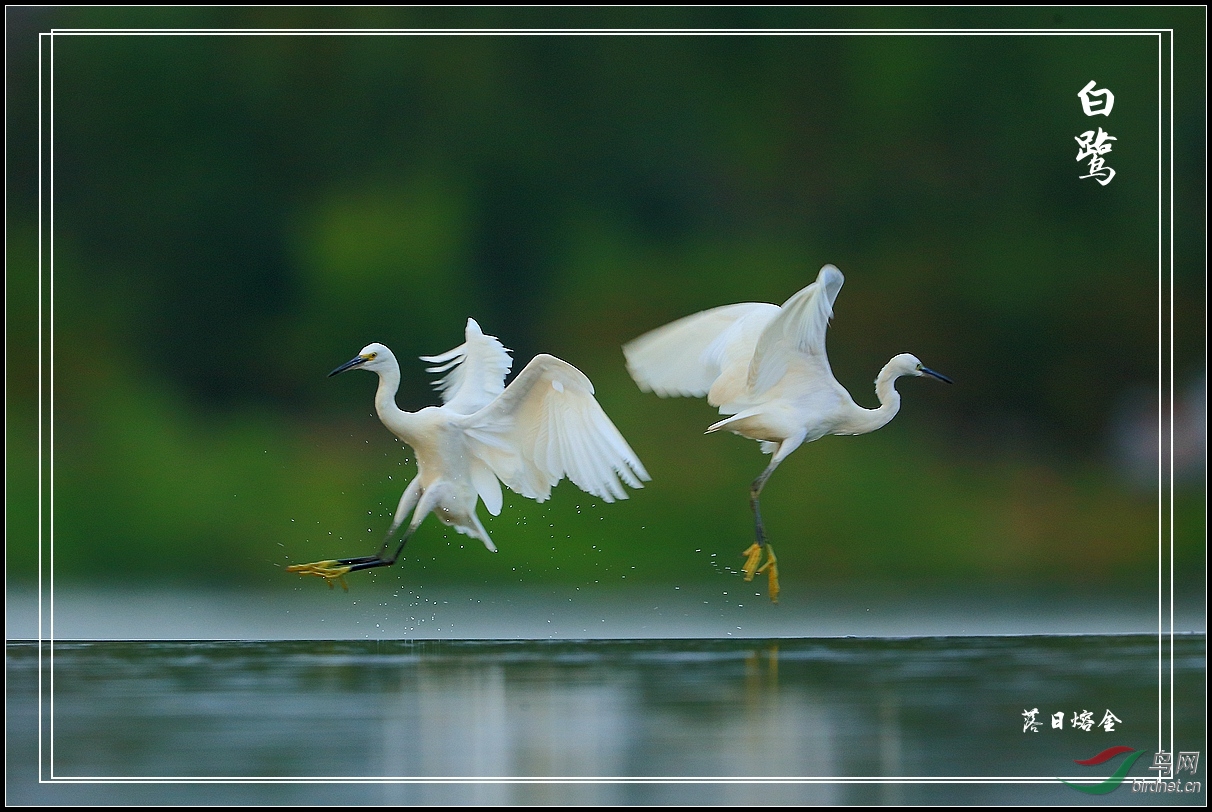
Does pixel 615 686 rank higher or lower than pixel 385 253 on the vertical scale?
lower

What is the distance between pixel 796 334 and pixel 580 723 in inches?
54.4

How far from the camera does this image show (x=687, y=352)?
15.7ft

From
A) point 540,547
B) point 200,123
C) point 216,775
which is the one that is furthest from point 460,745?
point 200,123

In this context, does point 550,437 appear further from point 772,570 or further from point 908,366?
point 908,366

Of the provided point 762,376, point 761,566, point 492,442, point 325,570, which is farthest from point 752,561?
point 325,570

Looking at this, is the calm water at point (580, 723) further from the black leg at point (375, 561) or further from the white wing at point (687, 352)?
the white wing at point (687, 352)

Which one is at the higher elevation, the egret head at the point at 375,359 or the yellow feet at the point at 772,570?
the egret head at the point at 375,359

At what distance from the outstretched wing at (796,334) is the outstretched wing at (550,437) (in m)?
0.51

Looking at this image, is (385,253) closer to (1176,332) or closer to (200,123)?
(200,123)

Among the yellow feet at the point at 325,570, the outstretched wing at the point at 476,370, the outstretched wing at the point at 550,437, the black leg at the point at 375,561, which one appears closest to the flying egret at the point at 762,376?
the outstretched wing at the point at 550,437

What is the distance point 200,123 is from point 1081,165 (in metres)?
3.71

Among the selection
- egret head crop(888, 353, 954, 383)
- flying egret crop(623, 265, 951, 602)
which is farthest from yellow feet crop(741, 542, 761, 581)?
egret head crop(888, 353, 954, 383)

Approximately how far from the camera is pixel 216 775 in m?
3.97

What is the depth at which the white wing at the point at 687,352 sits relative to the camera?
4770 millimetres
